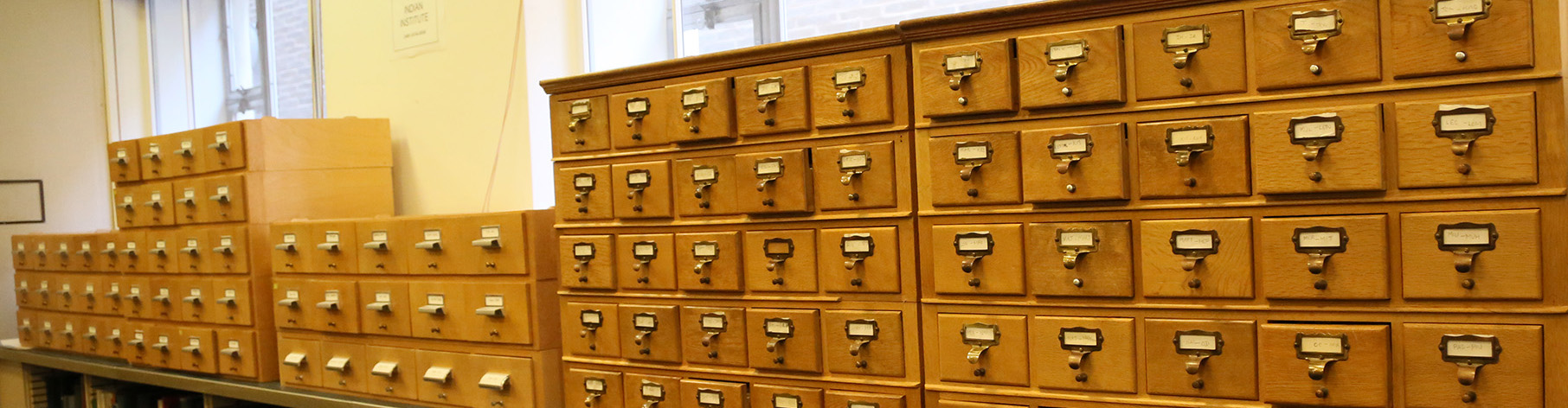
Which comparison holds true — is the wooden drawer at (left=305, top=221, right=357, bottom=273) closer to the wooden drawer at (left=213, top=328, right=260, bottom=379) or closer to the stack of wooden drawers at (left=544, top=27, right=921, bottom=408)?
the wooden drawer at (left=213, top=328, right=260, bottom=379)

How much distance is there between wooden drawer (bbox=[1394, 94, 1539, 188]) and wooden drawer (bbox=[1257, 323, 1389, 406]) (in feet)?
1.05

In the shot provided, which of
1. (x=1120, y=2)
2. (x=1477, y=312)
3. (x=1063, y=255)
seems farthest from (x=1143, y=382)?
(x=1120, y=2)

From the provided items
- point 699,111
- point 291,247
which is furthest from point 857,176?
point 291,247

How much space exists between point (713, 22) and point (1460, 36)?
9.13 ft

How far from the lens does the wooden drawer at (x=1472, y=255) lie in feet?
6.94

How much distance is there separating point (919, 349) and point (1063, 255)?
1.48ft

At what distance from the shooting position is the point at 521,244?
3.64 metres

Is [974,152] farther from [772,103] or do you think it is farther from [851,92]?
[772,103]

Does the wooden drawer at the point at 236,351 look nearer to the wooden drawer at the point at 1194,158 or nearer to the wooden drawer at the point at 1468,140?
the wooden drawer at the point at 1194,158

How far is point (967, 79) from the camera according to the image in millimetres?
2633

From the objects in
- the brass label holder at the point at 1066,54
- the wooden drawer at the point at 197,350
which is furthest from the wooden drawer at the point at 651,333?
the wooden drawer at the point at 197,350

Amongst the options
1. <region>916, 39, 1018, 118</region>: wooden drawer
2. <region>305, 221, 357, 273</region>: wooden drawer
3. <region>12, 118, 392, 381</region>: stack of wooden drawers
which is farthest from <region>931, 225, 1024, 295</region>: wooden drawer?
<region>12, 118, 392, 381</region>: stack of wooden drawers

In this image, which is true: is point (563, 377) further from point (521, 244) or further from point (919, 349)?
point (919, 349)

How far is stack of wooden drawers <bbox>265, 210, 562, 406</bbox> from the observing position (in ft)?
12.1
